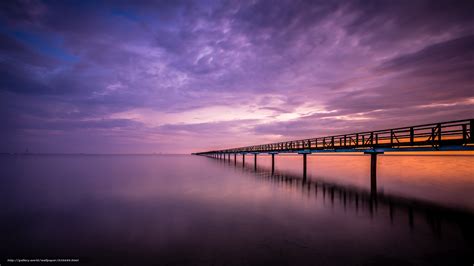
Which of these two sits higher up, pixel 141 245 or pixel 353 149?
pixel 353 149

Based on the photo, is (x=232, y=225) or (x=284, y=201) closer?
(x=232, y=225)

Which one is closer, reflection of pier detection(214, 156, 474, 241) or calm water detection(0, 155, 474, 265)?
calm water detection(0, 155, 474, 265)

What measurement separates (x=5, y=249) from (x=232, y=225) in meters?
8.05

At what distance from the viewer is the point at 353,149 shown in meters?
20.9

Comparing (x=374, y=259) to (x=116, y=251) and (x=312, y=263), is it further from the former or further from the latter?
(x=116, y=251)

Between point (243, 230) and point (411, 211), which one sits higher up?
point (243, 230)

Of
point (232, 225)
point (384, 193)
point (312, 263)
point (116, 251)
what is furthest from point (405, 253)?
point (384, 193)

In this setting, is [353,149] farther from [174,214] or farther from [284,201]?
[174,214]

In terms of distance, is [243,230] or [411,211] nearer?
[243,230]

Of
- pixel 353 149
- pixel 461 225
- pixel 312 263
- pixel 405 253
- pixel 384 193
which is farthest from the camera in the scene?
pixel 353 149

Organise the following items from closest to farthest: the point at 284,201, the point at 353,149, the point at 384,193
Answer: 1. the point at 284,201
2. the point at 384,193
3. the point at 353,149

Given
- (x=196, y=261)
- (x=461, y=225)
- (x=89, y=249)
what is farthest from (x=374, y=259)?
(x=89, y=249)

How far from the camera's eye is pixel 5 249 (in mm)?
7312

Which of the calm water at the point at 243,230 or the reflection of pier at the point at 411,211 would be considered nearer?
the calm water at the point at 243,230
